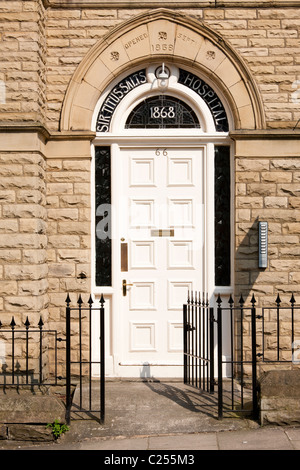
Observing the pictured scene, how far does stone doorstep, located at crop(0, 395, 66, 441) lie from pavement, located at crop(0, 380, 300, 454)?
0.08m

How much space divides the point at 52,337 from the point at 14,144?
2466mm

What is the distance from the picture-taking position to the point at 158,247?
8203 millimetres

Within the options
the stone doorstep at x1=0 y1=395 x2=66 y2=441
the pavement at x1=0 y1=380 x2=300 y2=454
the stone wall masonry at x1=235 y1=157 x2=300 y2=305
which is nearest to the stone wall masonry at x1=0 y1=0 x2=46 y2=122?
the stone wall masonry at x1=235 y1=157 x2=300 y2=305

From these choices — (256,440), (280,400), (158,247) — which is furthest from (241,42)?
(256,440)

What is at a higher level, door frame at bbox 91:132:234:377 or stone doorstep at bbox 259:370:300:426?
door frame at bbox 91:132:234:377

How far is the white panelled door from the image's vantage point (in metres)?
8.19

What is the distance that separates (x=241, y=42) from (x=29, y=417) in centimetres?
526

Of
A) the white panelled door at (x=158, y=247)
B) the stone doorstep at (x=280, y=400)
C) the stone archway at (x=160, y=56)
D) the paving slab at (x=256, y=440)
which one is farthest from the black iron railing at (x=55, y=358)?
the stone archway at (x=160, y=56)

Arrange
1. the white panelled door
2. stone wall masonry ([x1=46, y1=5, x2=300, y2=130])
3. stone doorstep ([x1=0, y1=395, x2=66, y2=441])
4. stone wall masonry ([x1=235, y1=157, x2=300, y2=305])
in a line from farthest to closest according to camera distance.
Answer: the white panelled door
stone wall masonry ([x1=46, y1=5, x2=300, y2=130])
stone wall masonry ([x1=235, y1=157, x2=300, y2=305])
stone doorstep ([x1=0, y1=395, x2=66, y2=441])

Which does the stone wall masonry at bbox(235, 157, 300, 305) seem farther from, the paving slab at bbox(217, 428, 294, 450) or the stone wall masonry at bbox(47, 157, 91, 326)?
the paving slab at bbox(217, 428, 294, 450)

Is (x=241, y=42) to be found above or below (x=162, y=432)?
above

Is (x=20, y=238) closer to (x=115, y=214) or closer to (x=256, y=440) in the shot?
(x=115, y=214)

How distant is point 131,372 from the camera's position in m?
8.12

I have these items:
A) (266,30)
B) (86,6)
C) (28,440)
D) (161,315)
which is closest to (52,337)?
(161,315)
